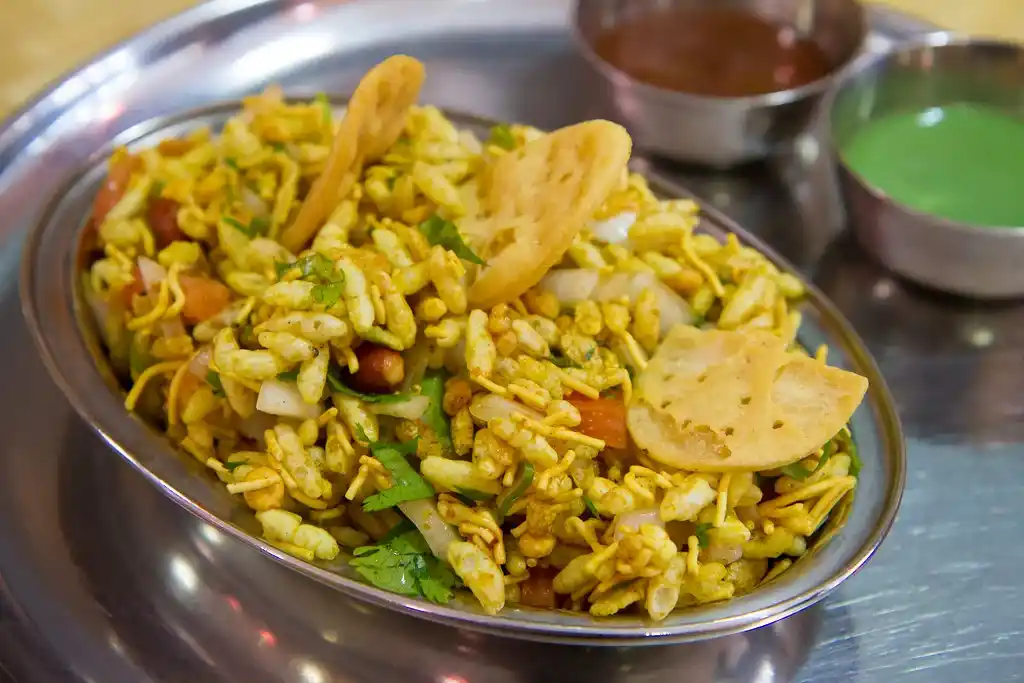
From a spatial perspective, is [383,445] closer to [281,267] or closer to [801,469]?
[281,267]

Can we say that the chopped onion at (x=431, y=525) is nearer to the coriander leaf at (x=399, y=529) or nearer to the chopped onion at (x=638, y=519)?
the coriander leaf at (x=399, y=529)

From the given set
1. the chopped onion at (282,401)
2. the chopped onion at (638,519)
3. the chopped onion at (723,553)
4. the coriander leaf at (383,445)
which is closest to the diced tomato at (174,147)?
the chopped onion at (282,401)

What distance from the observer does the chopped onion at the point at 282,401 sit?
51.5 inches

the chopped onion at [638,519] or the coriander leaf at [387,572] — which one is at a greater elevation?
the coriander leaf at [387,572]

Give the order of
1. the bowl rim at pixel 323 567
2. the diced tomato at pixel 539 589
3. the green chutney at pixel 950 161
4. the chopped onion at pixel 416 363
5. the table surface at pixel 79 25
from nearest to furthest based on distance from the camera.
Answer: the bowl rim at pixel 323 567
the diced tomato at pixel 539 589
the chopped onion at pixel 416 363
the green chutney at pixel 950 161
the table surface at pixel 79 25

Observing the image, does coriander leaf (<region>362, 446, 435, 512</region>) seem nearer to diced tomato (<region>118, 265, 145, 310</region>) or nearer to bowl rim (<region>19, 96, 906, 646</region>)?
bowl rim (<region>19, 96, 906, 646</region>)

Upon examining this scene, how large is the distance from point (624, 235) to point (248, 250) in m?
0.64

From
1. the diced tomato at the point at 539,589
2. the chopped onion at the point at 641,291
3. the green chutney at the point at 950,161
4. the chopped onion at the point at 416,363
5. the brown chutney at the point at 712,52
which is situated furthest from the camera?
the brown chutney at the point at 712,52

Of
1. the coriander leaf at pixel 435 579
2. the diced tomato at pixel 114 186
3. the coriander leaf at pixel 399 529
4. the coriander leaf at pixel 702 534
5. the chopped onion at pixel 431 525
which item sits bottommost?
the coriander leaf at pixel 702 534

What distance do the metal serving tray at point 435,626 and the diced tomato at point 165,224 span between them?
1.22 feet

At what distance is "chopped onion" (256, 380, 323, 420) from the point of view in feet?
4.29

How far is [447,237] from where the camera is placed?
1.44 metres

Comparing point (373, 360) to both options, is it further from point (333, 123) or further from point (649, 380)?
point (333, 123)

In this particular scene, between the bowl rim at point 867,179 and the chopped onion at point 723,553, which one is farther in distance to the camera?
the bowl rim at point 867,179
